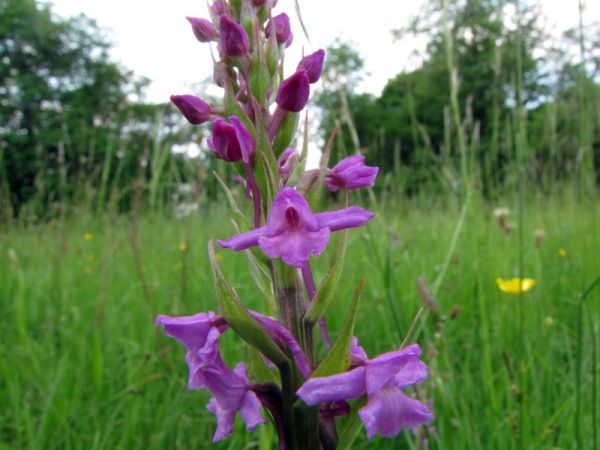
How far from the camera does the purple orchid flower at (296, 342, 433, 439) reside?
26.2 inches

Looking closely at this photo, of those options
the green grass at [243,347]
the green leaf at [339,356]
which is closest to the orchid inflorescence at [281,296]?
the green leaf at [339,356]

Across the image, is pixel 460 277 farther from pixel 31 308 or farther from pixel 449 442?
pixel 31 308

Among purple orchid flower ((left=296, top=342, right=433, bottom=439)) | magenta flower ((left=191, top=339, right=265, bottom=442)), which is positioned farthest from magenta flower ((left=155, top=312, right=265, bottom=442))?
purple orchid flower ((left=296, top=342, right=433, bottom=439))

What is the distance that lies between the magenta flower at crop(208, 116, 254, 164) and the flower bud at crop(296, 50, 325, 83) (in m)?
0.17

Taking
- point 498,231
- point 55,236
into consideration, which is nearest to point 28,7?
point 55,236

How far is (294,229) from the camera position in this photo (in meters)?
0.73

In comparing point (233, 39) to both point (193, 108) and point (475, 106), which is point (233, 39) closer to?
point (193, 108)

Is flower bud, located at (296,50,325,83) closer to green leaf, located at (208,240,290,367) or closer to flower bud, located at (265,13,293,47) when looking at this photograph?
flower bud, located at (265,13,293,47)

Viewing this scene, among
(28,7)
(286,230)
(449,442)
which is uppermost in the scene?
(28,7)

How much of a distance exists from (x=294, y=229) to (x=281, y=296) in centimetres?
11

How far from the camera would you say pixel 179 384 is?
1.59 meters

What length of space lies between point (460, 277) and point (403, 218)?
5.59 feet

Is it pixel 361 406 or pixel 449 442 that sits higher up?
pixel 361 406

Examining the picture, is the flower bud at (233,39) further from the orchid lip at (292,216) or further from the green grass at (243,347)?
the green grass at (243,347)
